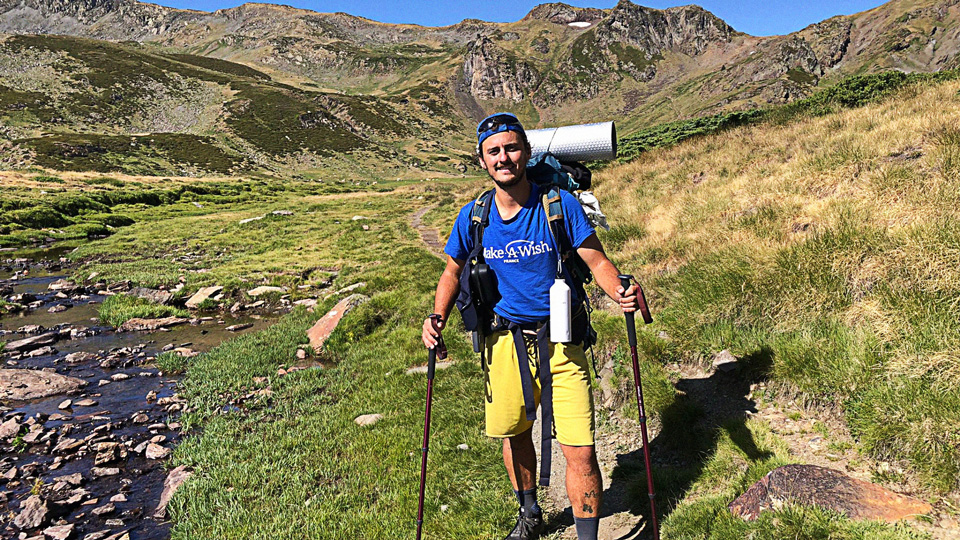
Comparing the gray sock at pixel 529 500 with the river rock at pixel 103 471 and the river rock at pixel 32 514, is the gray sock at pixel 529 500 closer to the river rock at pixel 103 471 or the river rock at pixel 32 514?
the river rock at pixel 32 514

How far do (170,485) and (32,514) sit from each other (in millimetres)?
1415

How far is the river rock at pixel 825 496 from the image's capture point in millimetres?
3031

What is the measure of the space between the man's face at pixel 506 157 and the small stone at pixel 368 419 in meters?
4.94

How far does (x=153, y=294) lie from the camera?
1608 cm

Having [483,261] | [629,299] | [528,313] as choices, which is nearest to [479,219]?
[483,261]

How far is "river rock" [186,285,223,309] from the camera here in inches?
593

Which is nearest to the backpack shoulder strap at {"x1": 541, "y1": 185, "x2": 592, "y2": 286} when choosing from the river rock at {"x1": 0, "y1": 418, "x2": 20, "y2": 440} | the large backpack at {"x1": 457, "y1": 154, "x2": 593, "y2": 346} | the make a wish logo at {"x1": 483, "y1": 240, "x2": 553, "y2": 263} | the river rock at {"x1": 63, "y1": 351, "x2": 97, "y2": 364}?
the large backpack at {"x1": 457, "y1": 154, "x2": 593, "y2": 346}

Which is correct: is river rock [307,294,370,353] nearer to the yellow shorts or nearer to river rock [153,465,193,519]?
river rock [153,465,193,519]

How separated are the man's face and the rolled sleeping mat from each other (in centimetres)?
91

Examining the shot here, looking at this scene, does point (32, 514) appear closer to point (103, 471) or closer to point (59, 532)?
point (59, 532)

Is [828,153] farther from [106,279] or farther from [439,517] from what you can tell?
[106,279]

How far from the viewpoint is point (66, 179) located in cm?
6606

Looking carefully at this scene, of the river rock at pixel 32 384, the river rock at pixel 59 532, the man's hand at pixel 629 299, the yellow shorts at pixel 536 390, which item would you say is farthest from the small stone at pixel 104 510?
the man's hand at pixel 629 299

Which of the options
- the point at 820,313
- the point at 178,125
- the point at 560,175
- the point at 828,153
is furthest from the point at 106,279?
the point at 178,125
